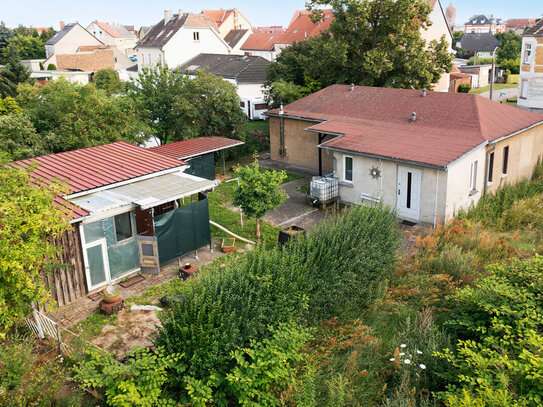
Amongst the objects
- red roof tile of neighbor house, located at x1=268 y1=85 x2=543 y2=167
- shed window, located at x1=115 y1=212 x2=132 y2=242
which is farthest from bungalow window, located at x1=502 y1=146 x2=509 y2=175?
shed window, located at x1=115 y1=212 x2=132 y2=242

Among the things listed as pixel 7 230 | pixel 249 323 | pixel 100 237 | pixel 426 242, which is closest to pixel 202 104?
pixel 100 237

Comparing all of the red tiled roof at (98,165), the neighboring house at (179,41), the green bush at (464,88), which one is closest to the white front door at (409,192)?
the red tiled roof at (98,165)

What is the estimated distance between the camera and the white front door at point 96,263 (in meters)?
11.6

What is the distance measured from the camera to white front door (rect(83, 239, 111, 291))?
11.6 metres

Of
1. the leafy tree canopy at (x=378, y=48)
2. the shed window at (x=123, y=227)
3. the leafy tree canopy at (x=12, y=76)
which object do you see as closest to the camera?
the shed window at (x=123, y=227)

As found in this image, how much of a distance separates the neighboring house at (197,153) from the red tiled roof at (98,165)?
135 inches

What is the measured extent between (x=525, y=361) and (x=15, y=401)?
7720 millimetres

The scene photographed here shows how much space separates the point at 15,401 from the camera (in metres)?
7.14

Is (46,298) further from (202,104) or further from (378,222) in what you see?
(202,104)

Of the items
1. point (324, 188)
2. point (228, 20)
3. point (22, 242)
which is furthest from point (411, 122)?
point (228, 20)

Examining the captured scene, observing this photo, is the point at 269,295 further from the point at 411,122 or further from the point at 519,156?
the point at 519,156

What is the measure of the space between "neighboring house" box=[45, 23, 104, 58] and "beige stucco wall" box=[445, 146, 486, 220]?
68.0 m

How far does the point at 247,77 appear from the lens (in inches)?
1542

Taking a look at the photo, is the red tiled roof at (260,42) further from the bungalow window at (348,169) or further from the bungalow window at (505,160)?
the bungalow window at (505,160)
